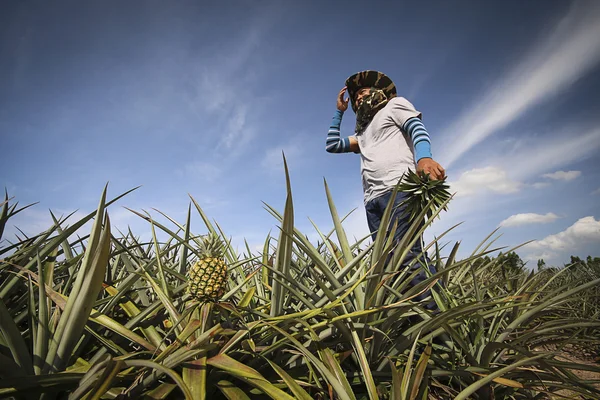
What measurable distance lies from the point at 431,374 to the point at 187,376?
0.78 metres

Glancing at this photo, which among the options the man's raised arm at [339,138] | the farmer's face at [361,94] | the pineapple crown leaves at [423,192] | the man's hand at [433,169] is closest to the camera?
the pineapple crown leaves at [423,192]

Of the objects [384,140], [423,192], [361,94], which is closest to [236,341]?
[423,192]

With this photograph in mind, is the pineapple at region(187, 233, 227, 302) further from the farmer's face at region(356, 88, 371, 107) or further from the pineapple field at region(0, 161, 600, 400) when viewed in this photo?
the farmer's face at region(356, 88, 371, 107)

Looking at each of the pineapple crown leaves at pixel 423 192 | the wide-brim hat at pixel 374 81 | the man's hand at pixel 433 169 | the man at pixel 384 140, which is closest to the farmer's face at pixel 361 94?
the man at pixel 384 140

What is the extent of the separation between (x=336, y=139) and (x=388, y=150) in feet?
3.25

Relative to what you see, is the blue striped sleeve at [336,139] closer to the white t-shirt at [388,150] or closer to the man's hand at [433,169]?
the white t-shirt at [388,150]

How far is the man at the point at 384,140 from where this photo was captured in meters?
2.23

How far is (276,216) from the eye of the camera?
4.28ft

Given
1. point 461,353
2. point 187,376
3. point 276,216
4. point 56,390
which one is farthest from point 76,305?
point 461,353

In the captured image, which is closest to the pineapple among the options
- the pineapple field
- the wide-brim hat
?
the pineapple field

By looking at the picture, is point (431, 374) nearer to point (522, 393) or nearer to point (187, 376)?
point (522, 393)

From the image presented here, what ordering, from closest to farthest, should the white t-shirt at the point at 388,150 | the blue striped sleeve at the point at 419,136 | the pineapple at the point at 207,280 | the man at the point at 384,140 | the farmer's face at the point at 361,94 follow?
1. the pineapple at the point at 207,280
2. the blue striped sleeve at the point at 419,136
3. the man at the point at 384,140
4. the white t-shirt at the point at 388,150
5. the farmer's face at the point at 361,94

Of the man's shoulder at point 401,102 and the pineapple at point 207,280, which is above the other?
the man's shoulder at point 401,102

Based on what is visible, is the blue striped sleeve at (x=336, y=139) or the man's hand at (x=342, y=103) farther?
the man's hand at (x=342, y=103)
